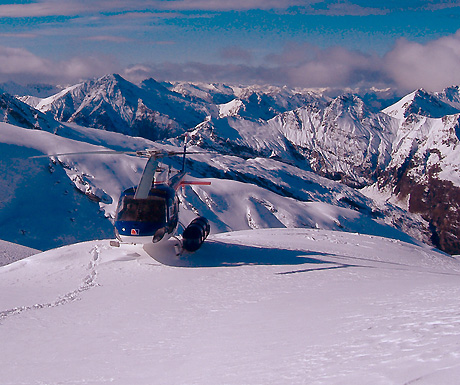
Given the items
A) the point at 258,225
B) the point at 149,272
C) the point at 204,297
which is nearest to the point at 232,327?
Result: the point at 204,297

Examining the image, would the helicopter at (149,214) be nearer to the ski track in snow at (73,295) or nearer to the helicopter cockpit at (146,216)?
the helicopter cockpit at (146,216)

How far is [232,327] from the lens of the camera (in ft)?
38.3

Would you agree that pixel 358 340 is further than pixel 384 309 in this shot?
No

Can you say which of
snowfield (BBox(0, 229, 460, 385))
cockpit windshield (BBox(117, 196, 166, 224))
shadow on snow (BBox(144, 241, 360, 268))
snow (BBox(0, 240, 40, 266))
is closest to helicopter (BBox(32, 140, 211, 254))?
cockpit windshield (BBox(117, 196, 166, 224))

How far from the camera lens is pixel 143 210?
1984 cm

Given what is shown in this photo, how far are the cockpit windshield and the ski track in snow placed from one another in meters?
2.35

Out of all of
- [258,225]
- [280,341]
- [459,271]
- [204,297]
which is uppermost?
[280,341]

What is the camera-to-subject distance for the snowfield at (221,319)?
7.85 metres

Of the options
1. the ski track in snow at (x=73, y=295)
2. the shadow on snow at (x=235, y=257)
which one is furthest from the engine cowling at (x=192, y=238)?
the ski track in snow at (x=73, y=295)

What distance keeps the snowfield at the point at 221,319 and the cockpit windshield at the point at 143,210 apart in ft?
6.69

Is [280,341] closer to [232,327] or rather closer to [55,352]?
[232,327]

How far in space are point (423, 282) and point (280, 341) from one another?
1019 cm

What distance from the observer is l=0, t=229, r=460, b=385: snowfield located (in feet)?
25.7

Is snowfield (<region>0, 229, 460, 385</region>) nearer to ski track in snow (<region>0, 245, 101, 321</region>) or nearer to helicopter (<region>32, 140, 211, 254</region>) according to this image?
ski track in snow (<region>0, 245, 101, 321</region>)
